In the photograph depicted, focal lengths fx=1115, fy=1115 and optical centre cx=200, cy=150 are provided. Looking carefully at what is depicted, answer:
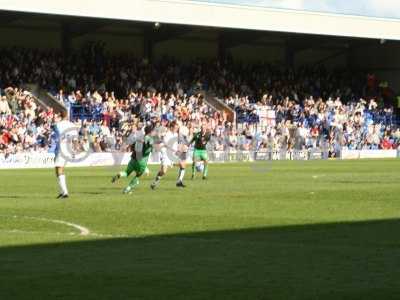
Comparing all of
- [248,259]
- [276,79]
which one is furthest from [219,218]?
[276,79]

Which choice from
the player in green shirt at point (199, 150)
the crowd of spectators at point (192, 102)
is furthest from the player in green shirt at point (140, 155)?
the crowd of spectators at point (192, 102)

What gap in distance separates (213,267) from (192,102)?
5159 cm

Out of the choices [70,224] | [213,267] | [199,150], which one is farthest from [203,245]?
[199,150]

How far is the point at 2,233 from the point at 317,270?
645 cm

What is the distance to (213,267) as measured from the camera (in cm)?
1270

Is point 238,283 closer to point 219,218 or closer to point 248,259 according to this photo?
point 248,259

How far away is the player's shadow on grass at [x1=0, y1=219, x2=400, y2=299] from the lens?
1088cm

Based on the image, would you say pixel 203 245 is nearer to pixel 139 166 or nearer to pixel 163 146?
pixel 139 166

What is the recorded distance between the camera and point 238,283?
1141cm

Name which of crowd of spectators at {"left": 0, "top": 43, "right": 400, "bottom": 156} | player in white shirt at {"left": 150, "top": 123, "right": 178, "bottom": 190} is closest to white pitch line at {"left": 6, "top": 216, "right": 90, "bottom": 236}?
player in white shirt at {"left": 150, "top": 123, "right": 178, "bottom": 190}

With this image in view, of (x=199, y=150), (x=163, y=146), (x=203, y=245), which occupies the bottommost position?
(x=203, y=245)

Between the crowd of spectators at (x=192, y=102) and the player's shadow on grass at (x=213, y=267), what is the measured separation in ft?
115

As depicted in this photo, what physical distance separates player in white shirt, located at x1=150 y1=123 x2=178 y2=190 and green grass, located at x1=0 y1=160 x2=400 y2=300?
332cm

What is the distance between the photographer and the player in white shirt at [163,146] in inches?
1243
